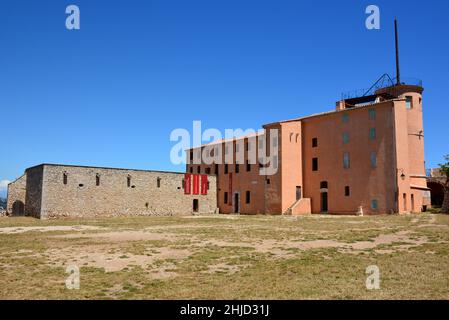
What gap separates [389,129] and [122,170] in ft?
83.3

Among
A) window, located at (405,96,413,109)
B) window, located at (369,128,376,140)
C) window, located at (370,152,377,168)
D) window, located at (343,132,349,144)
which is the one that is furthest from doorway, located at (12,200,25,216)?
window, located at (405,96,413,109)

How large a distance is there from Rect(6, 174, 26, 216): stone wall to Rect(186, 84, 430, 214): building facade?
71.9 feet

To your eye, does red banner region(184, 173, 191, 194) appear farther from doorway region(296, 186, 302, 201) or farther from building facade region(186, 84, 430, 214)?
doorway region(296, 186, 302, 201)

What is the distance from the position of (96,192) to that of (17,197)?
7.79 m

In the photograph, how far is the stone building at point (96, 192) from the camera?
34000 mm

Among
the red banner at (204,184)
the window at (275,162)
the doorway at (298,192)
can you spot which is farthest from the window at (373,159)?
the red banner at (204,184)

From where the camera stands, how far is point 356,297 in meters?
6.86

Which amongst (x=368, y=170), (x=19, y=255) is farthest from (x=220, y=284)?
(x=368, y=170)

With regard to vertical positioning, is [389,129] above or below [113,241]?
above

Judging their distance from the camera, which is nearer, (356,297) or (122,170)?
(356,297)

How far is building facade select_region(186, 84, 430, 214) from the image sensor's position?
114ft
